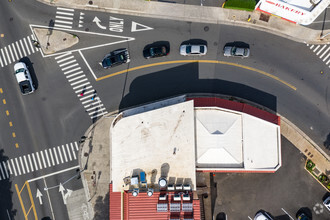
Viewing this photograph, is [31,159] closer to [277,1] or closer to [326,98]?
[277,1]

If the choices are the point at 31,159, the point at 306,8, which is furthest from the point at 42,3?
the point at 306,8

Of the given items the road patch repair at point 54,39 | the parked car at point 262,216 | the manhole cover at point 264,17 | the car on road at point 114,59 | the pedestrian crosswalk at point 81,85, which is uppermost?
the manhole cover at point 264,17

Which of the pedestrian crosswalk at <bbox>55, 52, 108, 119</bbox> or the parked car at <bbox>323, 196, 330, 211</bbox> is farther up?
the pedestrian crosswalk at <bbox>55, 52, 108, 119</bbox>

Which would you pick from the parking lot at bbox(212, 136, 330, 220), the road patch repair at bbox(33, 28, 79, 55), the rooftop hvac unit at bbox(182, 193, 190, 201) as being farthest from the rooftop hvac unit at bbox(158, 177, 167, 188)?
the road patch repair at bbox(33, 28, 79, 55)

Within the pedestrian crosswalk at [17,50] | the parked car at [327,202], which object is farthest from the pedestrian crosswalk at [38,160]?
the parked car at [327,202]

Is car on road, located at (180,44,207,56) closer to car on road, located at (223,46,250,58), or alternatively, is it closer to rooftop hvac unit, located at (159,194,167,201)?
car on road, located at (223,46,250,58)

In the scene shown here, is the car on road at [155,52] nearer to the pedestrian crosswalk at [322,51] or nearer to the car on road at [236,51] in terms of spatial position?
the car on road at [236,51]
